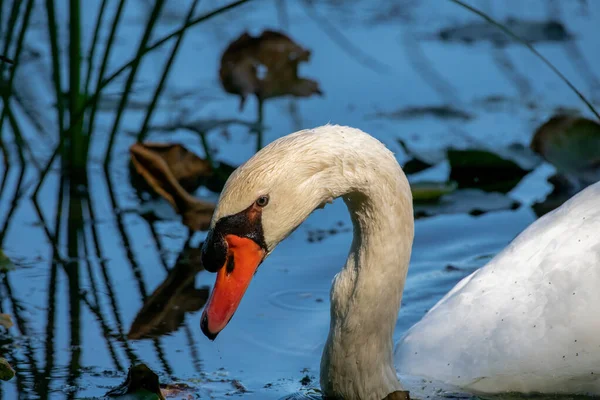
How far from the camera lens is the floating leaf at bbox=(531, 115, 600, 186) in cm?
578

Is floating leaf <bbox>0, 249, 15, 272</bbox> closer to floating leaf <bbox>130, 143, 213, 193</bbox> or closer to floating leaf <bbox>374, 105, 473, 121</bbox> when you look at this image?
floating leaf <bbox>130, 143, 213, 193</bbox>

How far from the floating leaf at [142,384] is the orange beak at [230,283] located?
0.24 m

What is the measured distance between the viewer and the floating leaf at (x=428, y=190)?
229 inches

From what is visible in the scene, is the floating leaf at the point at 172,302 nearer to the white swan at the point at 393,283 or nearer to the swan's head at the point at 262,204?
the white swan at the point at 393,283

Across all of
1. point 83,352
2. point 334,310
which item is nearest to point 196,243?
point 83,352

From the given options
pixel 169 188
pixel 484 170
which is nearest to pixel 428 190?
pixel 484 170

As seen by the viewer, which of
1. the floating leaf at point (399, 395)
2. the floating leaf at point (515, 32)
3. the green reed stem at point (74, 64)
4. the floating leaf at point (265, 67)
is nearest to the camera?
the floating leaf at point (399, 395)

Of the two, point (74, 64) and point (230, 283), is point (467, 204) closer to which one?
point (74, 64)

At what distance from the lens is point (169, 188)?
5465 millimetres

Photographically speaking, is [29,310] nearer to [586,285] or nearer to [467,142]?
[586,285]

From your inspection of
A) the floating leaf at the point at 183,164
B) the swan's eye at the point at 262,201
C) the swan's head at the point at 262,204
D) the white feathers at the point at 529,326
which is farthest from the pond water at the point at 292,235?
the swan's eye at the point at 262,201

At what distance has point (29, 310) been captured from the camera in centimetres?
461

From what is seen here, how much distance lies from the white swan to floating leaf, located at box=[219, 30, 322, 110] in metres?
2.39

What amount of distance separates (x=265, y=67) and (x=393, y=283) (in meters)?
2.95
